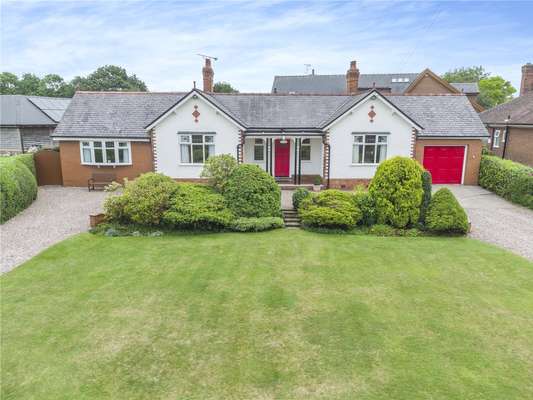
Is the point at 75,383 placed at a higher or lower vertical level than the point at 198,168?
lower

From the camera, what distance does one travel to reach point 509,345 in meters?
7.76

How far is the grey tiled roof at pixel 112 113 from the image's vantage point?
23.2m

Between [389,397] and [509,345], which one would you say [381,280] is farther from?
[389,397]

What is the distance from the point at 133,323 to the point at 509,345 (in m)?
8.10

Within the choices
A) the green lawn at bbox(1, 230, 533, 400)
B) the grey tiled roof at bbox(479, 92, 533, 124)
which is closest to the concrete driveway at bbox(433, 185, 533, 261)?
the green lawn at bbox(1, 230, 533, 400)

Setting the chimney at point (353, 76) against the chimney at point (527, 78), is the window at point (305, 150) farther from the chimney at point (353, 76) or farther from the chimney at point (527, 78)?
the chimney at point (527, 78)

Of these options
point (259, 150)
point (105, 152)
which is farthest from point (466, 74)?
point (105, 152)

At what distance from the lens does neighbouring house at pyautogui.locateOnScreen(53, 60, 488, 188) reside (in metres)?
22.2

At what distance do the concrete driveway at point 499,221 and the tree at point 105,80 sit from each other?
6944cm

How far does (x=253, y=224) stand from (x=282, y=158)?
9542 mm

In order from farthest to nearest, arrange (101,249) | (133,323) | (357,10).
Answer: (357,10)
(101,249)
(133,323)

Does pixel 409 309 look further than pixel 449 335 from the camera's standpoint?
Yes

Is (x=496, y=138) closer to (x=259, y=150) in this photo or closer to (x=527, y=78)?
(x=527, y=78)

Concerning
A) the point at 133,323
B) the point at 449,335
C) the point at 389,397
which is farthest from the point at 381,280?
the point at 133,323
